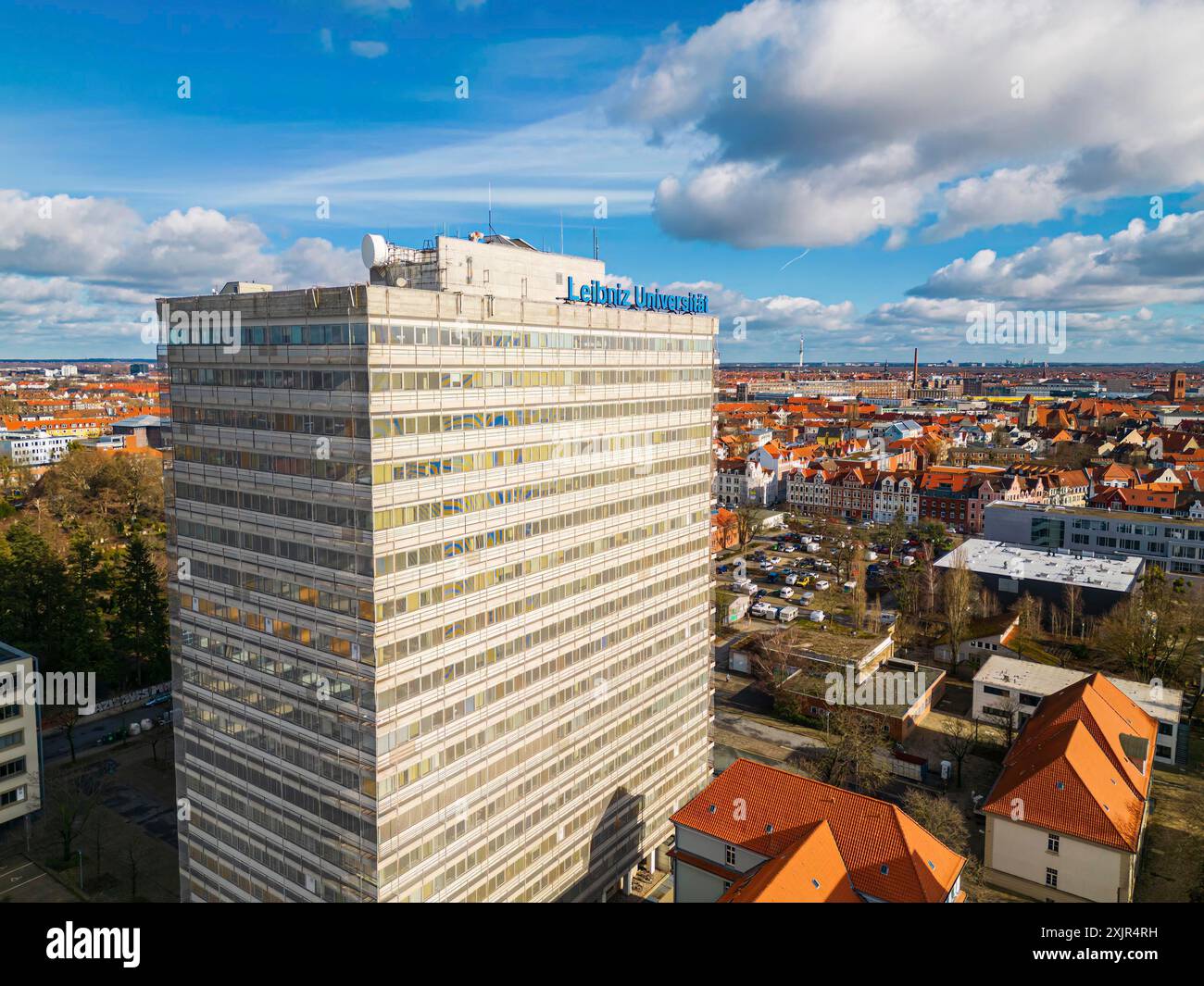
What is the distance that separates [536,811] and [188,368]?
29.6m

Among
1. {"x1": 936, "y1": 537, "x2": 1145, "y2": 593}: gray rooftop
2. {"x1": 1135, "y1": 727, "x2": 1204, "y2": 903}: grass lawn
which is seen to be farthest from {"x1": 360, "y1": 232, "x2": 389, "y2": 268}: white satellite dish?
{"x1": 936, "y1": 537, "x2": 1145, "y2": 593}: gray rooftop

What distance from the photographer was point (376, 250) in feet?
144

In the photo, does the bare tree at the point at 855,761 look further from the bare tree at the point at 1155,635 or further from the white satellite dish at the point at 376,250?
the white satellite dish at the point at 376,250

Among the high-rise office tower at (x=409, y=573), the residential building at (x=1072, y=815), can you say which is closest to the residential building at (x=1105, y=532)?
the residential building at (x=1072, y=815)

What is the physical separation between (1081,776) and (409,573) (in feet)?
147

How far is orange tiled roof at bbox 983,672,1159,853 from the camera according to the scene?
167 feet

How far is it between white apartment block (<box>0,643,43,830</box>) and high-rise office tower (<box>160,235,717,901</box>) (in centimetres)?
2410

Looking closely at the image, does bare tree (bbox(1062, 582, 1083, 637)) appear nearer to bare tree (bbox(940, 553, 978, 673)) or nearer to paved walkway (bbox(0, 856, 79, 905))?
bare tree (bbox(940, 553, 978, 673))

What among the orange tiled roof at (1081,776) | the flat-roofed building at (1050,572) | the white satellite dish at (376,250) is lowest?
the orange tiled roof at (1081,776)

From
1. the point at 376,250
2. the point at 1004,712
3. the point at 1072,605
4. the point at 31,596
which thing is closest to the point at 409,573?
the point at 376,250

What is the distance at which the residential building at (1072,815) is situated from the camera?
5006 centimetres

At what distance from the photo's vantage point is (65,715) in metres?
74.0

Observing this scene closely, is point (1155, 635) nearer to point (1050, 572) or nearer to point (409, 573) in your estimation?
point (1050, 572)

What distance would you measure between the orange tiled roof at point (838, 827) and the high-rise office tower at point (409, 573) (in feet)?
24.3
